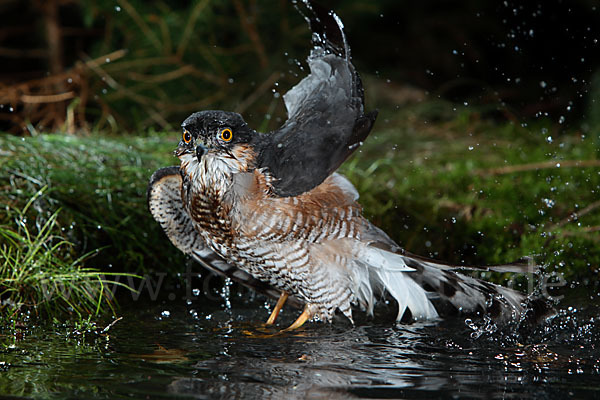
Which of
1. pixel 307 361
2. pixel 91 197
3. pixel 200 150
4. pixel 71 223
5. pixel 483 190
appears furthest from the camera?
pixel 483 190

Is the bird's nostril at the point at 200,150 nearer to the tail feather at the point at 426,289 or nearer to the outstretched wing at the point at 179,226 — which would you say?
the outstretched wing at the point at 179,226

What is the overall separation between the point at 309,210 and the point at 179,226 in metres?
0.74

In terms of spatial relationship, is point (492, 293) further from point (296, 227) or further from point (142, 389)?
point (142, 389)

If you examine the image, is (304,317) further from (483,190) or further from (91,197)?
(483,190)

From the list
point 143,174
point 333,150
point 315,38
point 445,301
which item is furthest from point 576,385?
point 143,174

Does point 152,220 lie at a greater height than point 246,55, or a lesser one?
lesser

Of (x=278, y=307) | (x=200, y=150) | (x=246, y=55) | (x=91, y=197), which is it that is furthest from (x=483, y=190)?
(x=246, y=55)

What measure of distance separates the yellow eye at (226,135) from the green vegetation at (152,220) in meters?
0.96

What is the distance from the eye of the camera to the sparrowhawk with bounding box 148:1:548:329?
3092mm

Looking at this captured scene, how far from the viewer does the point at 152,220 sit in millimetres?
4184

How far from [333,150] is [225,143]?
18.9 inches

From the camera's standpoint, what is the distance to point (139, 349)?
111 inches

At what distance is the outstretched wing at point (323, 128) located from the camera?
10.3 ft

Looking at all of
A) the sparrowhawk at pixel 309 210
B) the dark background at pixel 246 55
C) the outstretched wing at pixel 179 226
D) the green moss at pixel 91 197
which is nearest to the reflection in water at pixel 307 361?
the sparrowhawk at pixel 309 210
